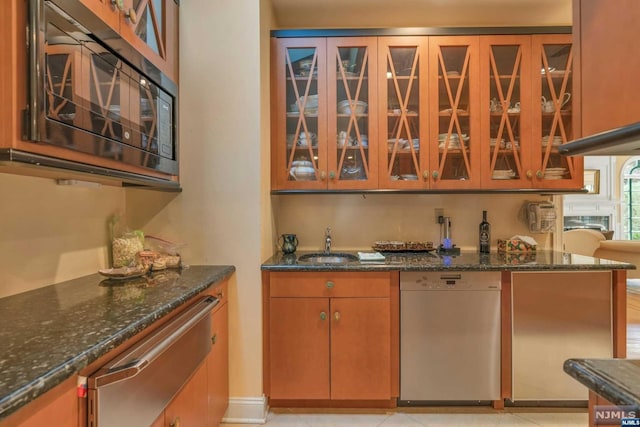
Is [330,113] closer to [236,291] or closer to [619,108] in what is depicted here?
[236,291]

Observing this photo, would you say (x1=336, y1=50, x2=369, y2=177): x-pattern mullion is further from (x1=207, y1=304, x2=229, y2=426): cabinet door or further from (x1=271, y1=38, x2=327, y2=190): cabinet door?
(x1=207, y1=304, x2=229, y2=426): cabinet door

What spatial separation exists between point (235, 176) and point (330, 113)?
0.79 m

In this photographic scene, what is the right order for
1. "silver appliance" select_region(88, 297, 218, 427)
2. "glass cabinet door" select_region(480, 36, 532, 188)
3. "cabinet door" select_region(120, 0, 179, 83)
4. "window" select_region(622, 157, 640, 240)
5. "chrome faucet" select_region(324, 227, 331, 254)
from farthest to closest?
"window" select_region(622, 157, 640, 240) < "chrome faucet" select_region(324, 227, 331, 254) < "glass cabinet door" select_region(480, 36, 532, 188) < "cabinet door" select_region(120, 0, 179, 83) < "silver appliance" select_region(88, 297, 218, 427)

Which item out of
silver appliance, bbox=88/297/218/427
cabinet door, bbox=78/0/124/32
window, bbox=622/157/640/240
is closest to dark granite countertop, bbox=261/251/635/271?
silver appliance, bbox=88/297/218/427

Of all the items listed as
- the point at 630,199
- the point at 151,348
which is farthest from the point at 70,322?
the point at 630,199

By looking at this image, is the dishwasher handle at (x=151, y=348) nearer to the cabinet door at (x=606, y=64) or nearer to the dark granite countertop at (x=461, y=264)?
the dark granite countertop at (x=461, y=264)

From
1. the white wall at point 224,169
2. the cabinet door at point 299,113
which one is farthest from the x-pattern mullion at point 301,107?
the white wall at point 224,169

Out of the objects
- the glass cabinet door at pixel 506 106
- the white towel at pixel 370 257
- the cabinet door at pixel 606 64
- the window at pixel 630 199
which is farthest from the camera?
the window at pixel 630 199

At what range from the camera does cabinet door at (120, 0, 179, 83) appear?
1.34 m

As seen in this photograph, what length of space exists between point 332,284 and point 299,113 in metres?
1.17

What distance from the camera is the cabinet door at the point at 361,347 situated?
190 cm

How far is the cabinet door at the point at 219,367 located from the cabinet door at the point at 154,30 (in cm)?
128

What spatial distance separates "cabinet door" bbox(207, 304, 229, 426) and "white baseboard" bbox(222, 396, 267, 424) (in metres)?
0.06

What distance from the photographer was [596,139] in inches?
22.0
